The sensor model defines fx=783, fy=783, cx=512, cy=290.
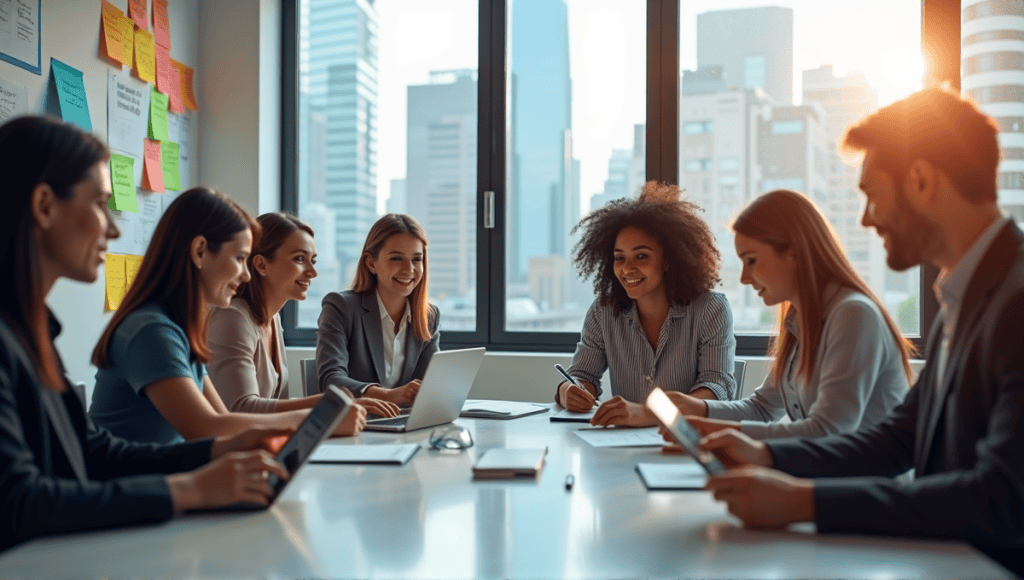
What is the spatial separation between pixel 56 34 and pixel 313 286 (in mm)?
1604

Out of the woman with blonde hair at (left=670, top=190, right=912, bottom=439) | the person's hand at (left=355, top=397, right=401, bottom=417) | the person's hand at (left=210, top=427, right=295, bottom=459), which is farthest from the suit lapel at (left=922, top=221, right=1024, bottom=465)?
the person's hand at (left=355, top=397, right=401, bottom=417)

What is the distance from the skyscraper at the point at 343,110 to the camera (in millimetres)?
3805

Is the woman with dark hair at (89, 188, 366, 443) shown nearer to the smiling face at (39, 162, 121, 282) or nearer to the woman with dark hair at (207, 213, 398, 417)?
the woman with dark hair at (207, 213, 398, 417)

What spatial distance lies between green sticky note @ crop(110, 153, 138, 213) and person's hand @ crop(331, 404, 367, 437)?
1505 mm

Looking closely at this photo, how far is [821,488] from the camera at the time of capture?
3.51 ft

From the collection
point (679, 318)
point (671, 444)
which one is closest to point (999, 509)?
point (671, 444)

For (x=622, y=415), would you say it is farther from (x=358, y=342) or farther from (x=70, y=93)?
(x=70, y=93)

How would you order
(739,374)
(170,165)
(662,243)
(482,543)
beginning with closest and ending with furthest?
(482,543)
(739,374)
(662,243)
(170,165)

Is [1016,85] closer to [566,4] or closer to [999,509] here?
[566,4]

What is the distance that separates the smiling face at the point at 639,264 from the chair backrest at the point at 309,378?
109cm

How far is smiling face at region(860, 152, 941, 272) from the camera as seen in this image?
4.03 ft

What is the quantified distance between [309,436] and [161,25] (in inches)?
102

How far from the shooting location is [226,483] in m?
1.16

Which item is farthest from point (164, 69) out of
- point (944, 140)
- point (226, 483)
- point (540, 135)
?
point (944, 140)
